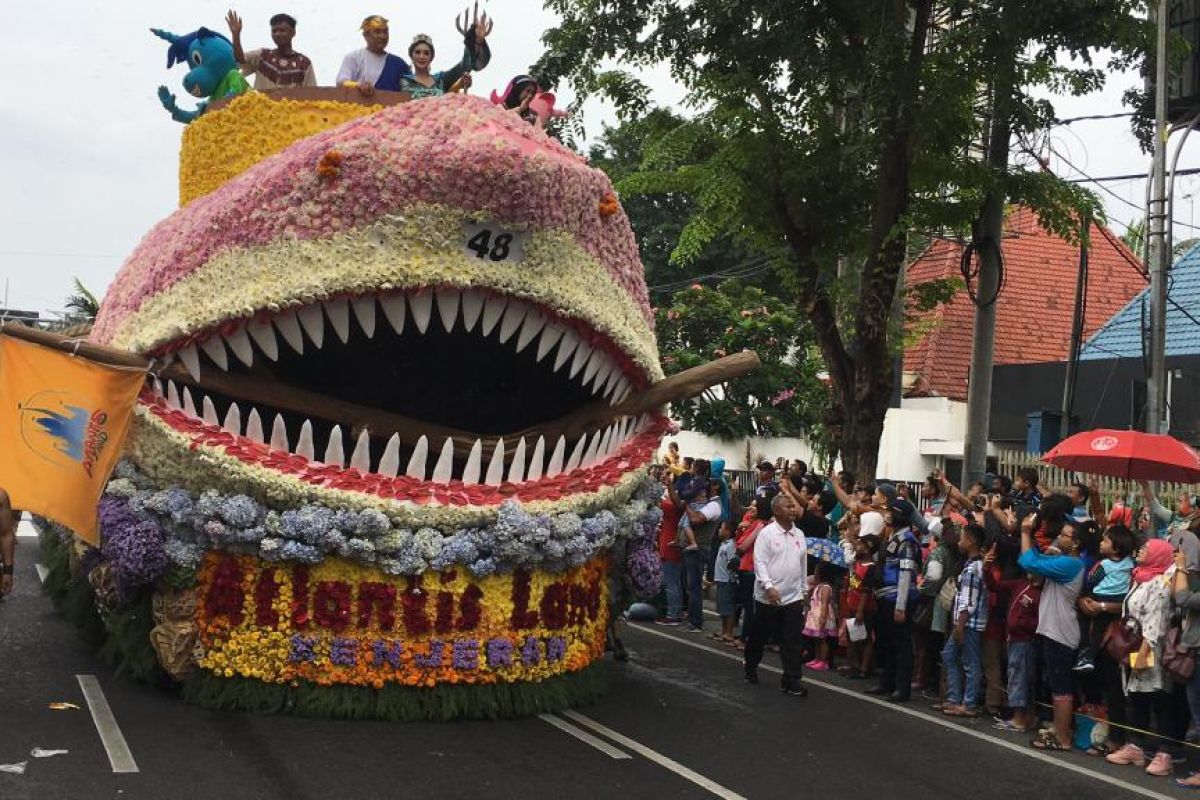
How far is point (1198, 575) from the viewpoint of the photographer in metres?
7.75

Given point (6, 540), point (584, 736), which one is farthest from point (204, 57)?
point (584, 736)

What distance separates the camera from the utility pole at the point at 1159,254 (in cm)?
1301

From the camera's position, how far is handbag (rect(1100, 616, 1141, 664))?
7.94 meters

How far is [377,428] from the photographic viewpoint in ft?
27.0

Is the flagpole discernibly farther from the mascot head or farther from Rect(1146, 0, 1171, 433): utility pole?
Rect(1146, 0, 1171, 433): utility pole

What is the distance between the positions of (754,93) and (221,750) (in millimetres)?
8725

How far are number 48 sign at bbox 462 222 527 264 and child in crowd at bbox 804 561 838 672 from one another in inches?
175

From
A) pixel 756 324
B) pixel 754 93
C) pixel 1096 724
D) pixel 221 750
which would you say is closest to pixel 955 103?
pixel 754 93

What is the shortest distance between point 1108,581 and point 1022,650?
0.74m

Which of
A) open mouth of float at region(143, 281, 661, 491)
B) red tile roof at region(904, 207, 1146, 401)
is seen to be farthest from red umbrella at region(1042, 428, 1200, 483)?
red tile roof at region(904, 207, 1146, 401)

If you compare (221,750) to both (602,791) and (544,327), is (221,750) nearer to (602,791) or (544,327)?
(602,791)

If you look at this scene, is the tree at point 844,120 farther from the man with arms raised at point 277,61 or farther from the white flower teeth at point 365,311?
the white flower teeth at point 365,311

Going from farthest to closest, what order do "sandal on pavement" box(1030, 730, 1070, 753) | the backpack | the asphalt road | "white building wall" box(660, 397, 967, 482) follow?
"white building wall" box(660, 397, 967, 482)
the backpack
"sandal on pavement" box(1030, 730, 1070, 753)
the asphalt road

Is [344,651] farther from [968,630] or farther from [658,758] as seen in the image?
[968,630]
